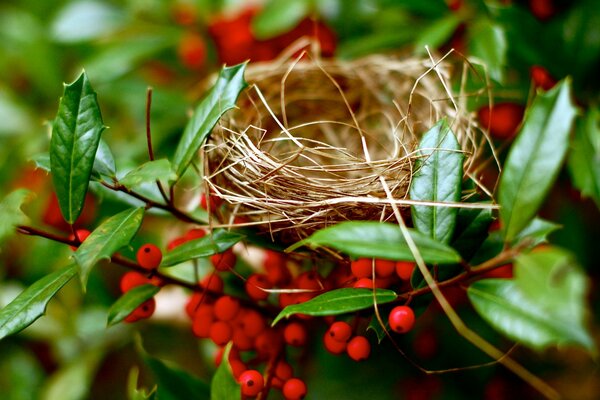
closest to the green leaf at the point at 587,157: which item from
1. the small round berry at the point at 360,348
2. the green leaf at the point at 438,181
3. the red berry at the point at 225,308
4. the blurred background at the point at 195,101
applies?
the blurred background at the point at 195,101

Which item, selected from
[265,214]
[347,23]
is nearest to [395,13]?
[347,23]

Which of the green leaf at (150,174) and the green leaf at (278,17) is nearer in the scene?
the green leaf at (150,174)

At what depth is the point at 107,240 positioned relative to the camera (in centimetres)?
53

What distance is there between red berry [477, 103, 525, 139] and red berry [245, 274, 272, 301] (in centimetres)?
49

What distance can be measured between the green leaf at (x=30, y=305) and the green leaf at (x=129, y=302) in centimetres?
A: 7

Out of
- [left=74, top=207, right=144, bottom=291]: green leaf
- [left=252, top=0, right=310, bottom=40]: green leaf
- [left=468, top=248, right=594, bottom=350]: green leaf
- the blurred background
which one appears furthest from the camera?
[left=252, top=0, right=310, bottom=40]: green leaf

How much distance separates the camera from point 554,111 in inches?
19.2

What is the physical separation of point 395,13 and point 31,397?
1.04m

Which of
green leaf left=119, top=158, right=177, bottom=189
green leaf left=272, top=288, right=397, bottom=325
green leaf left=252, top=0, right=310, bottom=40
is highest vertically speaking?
green leaf left=119, top=158, right=177, bottom=189

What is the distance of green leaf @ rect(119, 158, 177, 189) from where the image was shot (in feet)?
1.84

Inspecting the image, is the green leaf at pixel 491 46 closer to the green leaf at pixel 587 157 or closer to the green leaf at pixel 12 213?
the green leaf at pixel 587 157

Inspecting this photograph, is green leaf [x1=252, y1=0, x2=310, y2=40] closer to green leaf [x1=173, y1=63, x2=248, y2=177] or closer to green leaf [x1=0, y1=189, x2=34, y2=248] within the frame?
green leaf [x1=173, y1=63, x2=248, y2=177]

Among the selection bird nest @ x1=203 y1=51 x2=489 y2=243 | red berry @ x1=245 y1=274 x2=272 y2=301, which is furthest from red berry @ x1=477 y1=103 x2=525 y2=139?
red berry @ x1=245 y1=274 x2=272 y2=301

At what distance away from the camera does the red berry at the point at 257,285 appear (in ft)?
2.20
